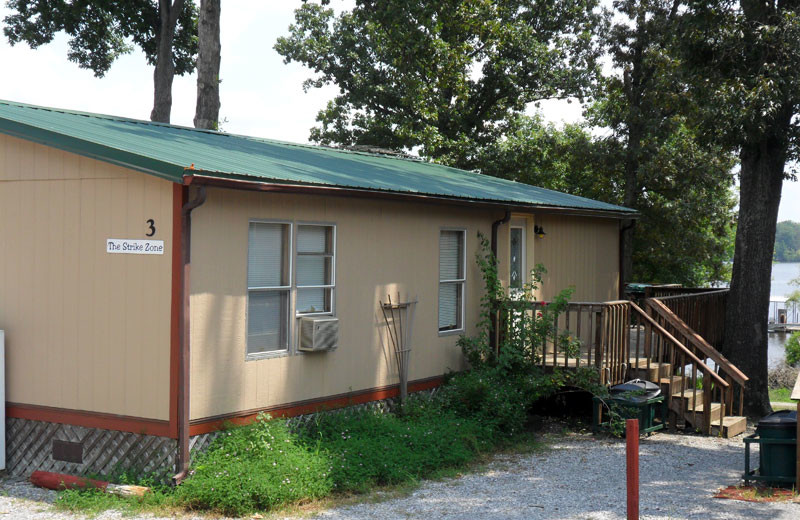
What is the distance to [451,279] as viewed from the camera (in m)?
11.8

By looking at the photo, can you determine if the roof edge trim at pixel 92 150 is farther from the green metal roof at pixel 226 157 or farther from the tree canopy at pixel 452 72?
the tree canopy at pixel 452 72

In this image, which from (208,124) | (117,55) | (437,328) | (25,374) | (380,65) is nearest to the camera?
(25,374)

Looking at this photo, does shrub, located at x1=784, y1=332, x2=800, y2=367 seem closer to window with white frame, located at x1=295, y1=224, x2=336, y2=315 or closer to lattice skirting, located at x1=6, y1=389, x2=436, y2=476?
window with white frame, located at x1=295, y1=224, x2=336, y2=315

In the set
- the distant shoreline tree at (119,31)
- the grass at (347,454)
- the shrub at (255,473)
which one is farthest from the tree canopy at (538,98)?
the shrub at (255,473)

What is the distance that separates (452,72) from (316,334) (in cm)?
1949

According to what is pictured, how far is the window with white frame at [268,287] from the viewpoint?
28.5ft

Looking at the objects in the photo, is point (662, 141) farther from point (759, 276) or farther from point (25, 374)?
point (25, 374)

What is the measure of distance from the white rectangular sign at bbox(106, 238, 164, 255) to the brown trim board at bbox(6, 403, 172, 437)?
5.10 feet

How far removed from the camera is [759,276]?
49.1 feet

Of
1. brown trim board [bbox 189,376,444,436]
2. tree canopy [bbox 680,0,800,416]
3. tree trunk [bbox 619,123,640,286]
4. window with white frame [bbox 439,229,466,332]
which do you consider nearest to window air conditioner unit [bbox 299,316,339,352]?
brown trim board [bbox 189,376,444,436]

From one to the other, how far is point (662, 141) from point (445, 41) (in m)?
9.18

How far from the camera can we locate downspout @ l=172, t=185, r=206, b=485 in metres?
7.70

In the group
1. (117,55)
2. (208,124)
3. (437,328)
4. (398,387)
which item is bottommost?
(398,387)

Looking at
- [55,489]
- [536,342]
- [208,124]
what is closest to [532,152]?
[208,124]
